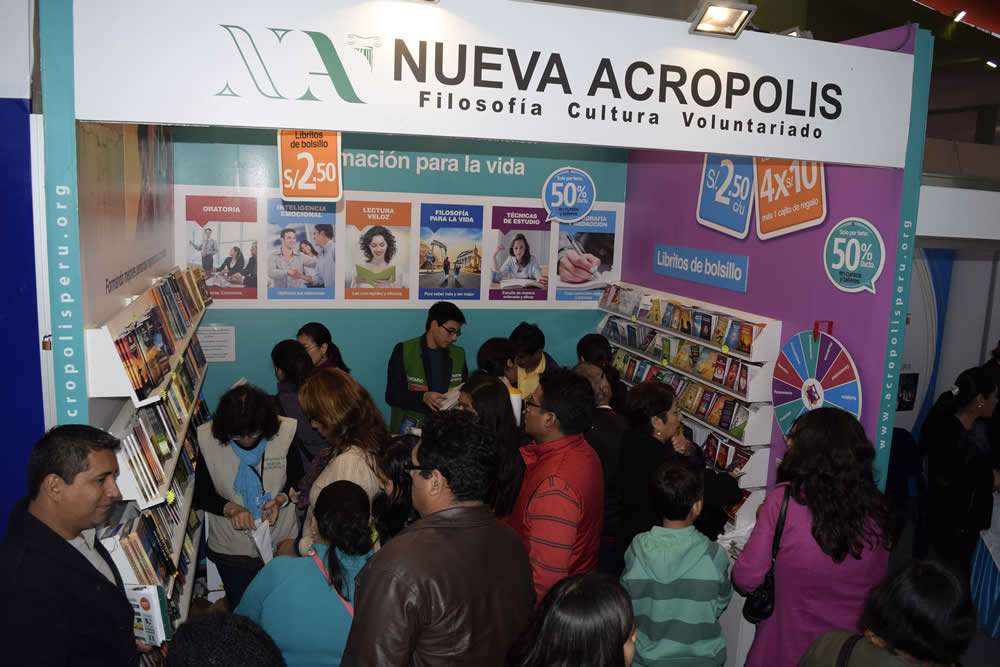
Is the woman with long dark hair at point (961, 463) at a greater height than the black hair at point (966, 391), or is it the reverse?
the black hair at point (966, 391)

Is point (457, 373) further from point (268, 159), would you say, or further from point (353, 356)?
point (268, 159)

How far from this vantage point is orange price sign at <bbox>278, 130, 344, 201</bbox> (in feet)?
14.0

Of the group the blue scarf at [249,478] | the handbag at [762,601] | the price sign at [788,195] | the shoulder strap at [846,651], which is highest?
the price sign at [788,195]

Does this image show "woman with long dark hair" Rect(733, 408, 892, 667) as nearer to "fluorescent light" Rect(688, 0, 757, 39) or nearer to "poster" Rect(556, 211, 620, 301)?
"fluorescent light" Rect(688, 0, 757, 39)

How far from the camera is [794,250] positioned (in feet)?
15.0

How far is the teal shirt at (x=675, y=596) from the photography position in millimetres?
2662

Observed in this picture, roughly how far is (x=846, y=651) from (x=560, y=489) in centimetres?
113

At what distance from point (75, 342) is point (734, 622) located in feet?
10.8

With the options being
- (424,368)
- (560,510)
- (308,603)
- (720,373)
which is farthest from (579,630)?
(424,368)

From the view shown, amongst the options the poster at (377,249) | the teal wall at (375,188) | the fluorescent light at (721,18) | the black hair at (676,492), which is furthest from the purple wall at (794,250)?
the poster at (377,249)

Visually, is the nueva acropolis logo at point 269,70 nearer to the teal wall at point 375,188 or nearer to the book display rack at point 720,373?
the book display rack at point 720,373

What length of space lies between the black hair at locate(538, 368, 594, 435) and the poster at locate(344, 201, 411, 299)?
11.6 ft

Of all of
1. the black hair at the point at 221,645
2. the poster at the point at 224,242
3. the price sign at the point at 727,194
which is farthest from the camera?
the poster at the point at 224,242

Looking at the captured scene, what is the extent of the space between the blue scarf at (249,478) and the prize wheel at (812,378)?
9.81 ft
